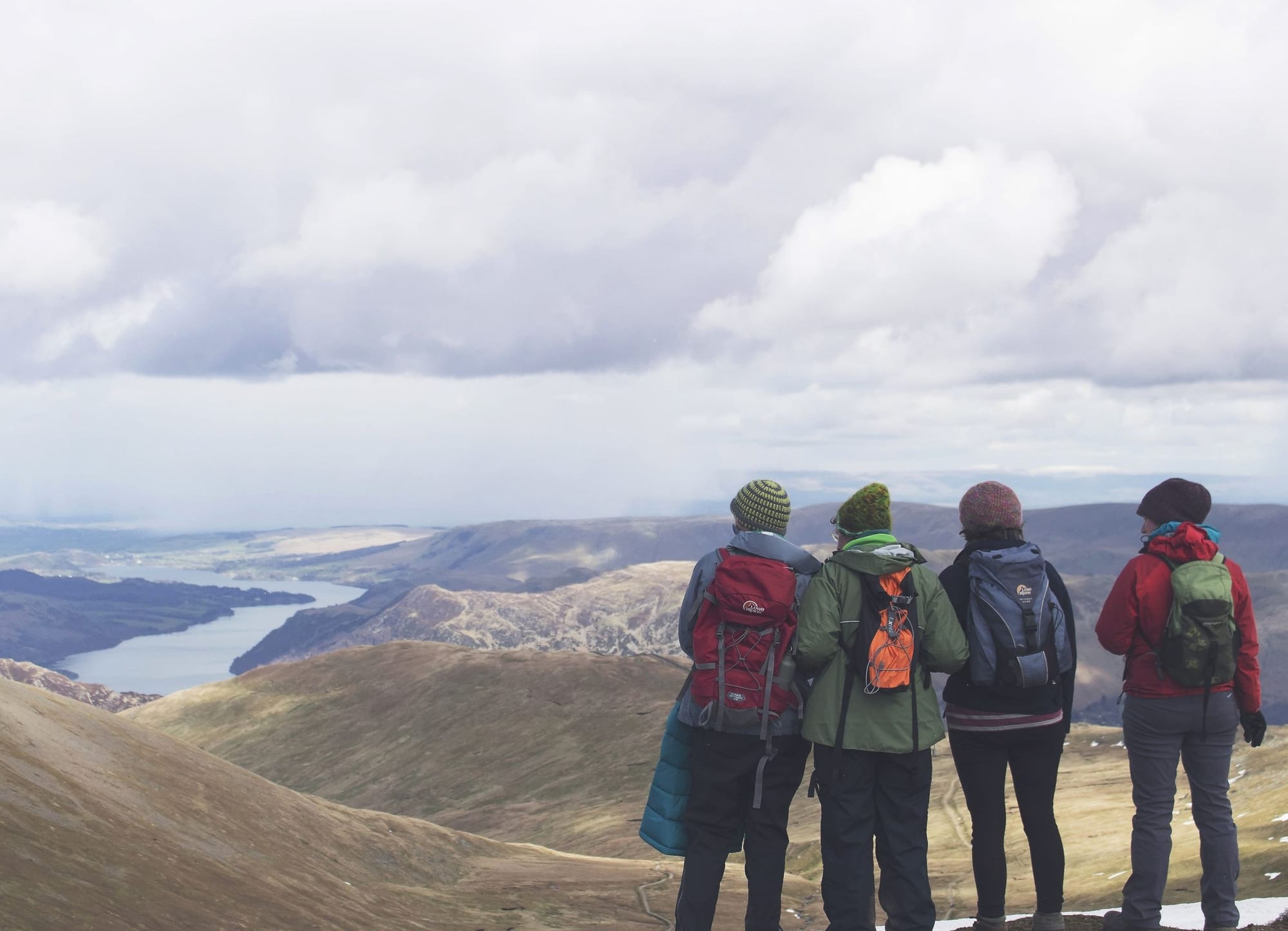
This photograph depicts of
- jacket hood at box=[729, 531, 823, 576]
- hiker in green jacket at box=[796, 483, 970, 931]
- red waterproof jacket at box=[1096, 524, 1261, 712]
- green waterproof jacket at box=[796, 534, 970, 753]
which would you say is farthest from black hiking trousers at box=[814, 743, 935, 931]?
red waterproof jacket at box=[1096, 524, 1261, 712]

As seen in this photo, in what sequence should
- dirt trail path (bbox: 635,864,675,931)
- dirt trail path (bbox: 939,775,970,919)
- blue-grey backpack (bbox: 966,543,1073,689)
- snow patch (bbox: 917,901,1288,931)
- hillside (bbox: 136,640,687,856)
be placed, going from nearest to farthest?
blue-grey backpack (bbox: 966,543,1073,689) < snow patch (bbox: 917,901,1288,931) < dirt trail path (bbox: 635,864,675,931) < dirt trail path (bbox: 939,775,970,919) < hillside (bbox: 136,640,687,856)

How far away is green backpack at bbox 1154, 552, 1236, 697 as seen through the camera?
12.1 meters

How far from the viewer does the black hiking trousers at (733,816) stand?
1188 centimetres

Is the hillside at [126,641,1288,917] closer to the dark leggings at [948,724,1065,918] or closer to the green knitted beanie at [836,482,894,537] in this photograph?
the dark leggings at [948,724,1065,918]

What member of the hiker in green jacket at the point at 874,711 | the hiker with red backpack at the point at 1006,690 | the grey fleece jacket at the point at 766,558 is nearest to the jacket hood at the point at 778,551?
the grey fleece jacket at the point at 766,558

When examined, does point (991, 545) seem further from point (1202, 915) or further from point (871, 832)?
point (1202, 915)

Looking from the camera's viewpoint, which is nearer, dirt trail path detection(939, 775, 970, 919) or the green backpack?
the green backpack

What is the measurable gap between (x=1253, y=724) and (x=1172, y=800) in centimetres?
137

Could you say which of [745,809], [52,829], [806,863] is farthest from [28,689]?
[806,863]

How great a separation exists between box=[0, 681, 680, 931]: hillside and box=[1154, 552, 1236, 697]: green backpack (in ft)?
44.6

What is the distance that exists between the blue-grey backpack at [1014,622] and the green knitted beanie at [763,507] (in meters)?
2.31

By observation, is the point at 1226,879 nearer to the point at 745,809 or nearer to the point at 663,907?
the point at 745,809

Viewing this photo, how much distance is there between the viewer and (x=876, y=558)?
1157 cm

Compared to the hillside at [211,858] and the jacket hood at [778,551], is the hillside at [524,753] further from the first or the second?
the jacket hood at [778,551]
